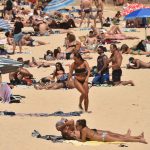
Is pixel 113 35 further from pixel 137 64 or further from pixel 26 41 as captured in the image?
pixel 137 64

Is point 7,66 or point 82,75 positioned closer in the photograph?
point 82,75

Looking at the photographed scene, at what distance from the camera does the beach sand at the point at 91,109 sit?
9.79m

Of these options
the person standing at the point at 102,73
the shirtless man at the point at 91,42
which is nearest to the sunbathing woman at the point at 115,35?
the shirtless man at the point at 91,42

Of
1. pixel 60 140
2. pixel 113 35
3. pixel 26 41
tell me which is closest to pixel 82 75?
pixel 60 140

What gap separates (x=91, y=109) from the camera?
12312 millimetres

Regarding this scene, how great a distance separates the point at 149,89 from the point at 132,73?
2.14 metres

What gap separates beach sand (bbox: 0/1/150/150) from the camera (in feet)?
32.1

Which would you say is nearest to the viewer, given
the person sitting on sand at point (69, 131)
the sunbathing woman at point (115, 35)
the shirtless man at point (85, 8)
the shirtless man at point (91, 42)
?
the person sitting on sand at point (69, 131)

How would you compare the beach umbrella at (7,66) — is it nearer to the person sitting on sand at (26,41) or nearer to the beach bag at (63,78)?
the beach bag at (63,78)

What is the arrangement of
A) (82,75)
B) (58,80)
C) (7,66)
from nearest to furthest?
(82,75)
(7,66)
(58,80)

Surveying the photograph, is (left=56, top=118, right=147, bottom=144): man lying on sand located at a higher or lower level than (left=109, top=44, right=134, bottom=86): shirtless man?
lower

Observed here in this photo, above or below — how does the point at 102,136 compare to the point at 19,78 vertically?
below

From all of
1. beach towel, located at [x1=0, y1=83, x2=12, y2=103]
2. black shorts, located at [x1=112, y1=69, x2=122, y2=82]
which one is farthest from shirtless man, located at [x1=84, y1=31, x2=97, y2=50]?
beach towel, located at [x1=0, y1=83, x2=12, y2=103]

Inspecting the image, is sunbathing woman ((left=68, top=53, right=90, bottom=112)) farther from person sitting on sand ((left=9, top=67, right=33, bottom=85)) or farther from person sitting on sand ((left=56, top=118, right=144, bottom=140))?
person sitting on sand ((left=9, top=67, right=33, bottom=85))
